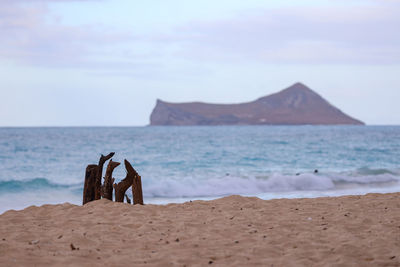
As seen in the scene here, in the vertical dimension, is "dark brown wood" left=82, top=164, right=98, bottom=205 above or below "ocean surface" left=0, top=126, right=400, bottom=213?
above

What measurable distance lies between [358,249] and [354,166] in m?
25.5

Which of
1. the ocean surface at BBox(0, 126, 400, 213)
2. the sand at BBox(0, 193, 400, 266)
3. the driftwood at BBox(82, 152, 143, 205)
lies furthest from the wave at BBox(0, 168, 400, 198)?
the sand at BBox(0, 193, 400, 266)

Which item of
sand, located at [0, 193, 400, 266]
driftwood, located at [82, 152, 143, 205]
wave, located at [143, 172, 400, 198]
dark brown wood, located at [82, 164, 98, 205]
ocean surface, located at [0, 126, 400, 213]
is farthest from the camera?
wave, located at [143, 172, 400, 198]

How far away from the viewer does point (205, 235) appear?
7395 mm

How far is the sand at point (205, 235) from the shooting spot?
20.1ft

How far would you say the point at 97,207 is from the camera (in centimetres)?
957

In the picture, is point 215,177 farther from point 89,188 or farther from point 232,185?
point 89,188

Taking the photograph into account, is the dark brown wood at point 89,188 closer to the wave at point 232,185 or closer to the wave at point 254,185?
the wave at point 232,185

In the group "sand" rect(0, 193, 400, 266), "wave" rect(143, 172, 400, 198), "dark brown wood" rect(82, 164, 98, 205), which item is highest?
"dark brown wood" rect(82, 164, 98, 205)

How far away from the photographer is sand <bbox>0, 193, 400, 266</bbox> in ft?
20.1

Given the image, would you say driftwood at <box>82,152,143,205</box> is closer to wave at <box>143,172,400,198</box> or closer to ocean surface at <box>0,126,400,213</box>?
ocean surface at <box>0,126,400,213</box>

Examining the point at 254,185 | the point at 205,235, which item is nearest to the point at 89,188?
the point at 205,235

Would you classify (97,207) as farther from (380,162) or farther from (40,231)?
(380,162)

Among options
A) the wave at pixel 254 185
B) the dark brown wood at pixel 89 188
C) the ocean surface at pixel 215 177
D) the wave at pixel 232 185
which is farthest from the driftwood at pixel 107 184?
the wave at pixel 254 185
